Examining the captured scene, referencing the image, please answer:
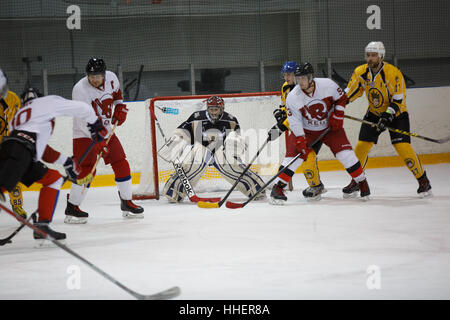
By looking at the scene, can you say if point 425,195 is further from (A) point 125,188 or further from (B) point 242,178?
(A) point 125,188

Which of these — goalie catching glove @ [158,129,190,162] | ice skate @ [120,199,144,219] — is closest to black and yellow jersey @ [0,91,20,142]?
ice skate @ [120,199,144,219]

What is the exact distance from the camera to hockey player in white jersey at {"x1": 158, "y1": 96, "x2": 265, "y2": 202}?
15.7 ft

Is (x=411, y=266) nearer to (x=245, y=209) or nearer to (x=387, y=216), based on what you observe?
(x=387, y=216)

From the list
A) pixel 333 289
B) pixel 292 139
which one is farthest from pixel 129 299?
pixel 292 139

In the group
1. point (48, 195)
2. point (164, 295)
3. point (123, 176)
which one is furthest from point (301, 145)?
point (164, 295)

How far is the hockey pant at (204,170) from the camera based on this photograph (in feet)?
15.5

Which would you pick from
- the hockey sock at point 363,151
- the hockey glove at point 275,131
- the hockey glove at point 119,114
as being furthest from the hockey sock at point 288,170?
the hockey glove at point 119,114

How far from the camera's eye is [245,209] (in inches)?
173

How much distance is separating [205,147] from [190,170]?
207mm

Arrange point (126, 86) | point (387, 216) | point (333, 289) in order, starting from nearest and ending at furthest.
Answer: point (333, 289) → point (387, 216) → point (126, 86)

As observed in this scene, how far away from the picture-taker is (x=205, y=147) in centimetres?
484

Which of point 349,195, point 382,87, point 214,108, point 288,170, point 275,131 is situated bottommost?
point 349,195

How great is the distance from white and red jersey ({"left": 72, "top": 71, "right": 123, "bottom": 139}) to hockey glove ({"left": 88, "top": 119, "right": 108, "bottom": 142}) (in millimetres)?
296

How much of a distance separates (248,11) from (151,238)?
14.4ft
